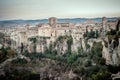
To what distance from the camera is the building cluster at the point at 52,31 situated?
3387mm

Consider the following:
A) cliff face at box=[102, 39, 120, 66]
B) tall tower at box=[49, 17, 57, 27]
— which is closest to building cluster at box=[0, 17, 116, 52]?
tall tower at box=[49, 17, 57, 27]

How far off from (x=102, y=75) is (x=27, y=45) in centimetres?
110

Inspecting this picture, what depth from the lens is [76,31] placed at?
340cm

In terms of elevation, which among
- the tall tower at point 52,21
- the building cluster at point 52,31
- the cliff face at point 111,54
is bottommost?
the cliff face at point 111,54

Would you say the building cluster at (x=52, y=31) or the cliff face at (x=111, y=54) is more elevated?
the building cluster at (x=52, y=31)

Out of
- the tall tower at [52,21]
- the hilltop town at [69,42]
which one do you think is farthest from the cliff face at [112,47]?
the tall tower at [52,21]

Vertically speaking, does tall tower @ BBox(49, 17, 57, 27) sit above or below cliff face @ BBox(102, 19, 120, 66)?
above

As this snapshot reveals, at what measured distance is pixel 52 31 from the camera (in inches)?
134

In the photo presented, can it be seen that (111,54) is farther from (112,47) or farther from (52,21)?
(52,21)

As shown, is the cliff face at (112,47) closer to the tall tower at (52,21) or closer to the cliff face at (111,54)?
the cliff face at (111,54)

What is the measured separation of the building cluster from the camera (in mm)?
3387

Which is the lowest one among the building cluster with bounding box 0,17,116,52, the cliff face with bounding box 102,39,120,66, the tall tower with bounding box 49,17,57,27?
the cliff face with bounding box 102,39,120,66

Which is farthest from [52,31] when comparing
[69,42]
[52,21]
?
[69,42]

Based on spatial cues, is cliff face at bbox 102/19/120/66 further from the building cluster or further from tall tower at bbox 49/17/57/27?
tall tower at bbox 49/17/57/27
